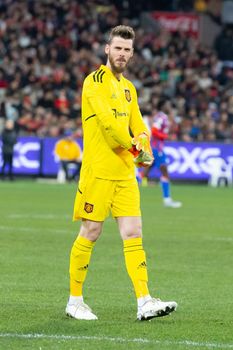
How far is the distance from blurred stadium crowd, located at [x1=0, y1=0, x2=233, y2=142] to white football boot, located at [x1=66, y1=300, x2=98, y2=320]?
25.0m

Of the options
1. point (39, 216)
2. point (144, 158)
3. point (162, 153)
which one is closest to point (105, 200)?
point (144, 158)

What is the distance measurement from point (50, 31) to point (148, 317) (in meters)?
Result: 31.0

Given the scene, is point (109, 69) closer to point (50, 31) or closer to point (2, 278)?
point (2, 278)

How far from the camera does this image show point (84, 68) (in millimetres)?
38531

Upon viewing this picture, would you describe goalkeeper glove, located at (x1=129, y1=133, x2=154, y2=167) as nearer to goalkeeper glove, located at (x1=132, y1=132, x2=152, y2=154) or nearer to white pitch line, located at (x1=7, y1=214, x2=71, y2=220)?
goalkeeper glove, located at (x1=132, y1=132, x2=152, y2=154)

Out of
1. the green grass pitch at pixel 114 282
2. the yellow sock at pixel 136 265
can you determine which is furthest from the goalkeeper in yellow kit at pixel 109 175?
the green grass pitch at pixel 114 282

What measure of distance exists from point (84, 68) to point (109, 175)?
29.5m

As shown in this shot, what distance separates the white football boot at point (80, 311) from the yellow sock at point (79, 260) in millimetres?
112

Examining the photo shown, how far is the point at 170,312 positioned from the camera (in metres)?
9.02

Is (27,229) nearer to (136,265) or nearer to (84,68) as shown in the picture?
(136,265)

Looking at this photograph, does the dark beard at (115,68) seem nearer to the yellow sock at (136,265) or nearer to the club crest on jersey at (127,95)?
the club crest on jersey at (127,95)

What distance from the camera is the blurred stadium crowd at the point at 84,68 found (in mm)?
35562

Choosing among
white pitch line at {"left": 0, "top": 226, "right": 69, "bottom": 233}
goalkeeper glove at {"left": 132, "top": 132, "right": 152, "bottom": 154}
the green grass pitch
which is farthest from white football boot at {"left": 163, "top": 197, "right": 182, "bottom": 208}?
goalkeeper glove at {"left": 132, "top": 132, "right": 152, "bottom": 154}

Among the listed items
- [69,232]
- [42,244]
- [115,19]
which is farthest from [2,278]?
[115,19]
